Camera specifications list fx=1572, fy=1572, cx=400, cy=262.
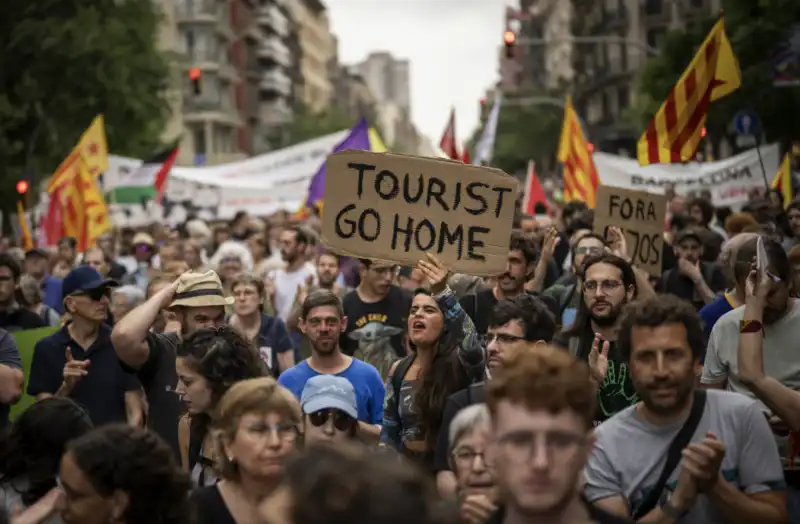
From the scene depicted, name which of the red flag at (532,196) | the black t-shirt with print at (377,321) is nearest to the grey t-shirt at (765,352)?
the black t-shirt with print at (377,321)

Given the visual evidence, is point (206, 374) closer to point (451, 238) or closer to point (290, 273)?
point (451, 238)

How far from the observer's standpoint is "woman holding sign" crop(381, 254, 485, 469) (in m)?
6.57

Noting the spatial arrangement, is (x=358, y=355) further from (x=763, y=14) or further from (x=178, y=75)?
(x=178, y=75)

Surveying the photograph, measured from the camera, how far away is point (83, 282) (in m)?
8.29

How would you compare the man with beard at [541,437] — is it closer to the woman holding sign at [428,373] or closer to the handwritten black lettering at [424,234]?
the woman holding sign at [428,373]

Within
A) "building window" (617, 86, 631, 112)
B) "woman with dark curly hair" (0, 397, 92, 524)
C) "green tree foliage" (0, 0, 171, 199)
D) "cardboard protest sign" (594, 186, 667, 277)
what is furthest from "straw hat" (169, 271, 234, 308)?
"building window" (617, 86, 631, 112)

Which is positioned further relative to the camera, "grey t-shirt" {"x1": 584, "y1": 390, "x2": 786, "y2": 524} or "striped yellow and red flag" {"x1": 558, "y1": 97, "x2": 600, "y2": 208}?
"striped yellow and red flag" {"x1": 558, "y1": 97, "x2": 600, "y2": 208}

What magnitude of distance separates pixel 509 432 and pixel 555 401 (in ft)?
0.46

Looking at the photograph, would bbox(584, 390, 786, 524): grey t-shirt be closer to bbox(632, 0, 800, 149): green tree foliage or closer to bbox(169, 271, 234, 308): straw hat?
bbox(169, 271, 234, 308): straw hat

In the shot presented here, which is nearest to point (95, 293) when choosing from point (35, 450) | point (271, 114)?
point (35, 450)

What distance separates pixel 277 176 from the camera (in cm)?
2578

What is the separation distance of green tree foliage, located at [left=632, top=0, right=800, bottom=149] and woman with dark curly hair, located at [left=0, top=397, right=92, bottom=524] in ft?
64.8

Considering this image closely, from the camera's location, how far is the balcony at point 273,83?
114 meters

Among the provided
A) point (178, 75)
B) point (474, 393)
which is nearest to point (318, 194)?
point (474, 393)
